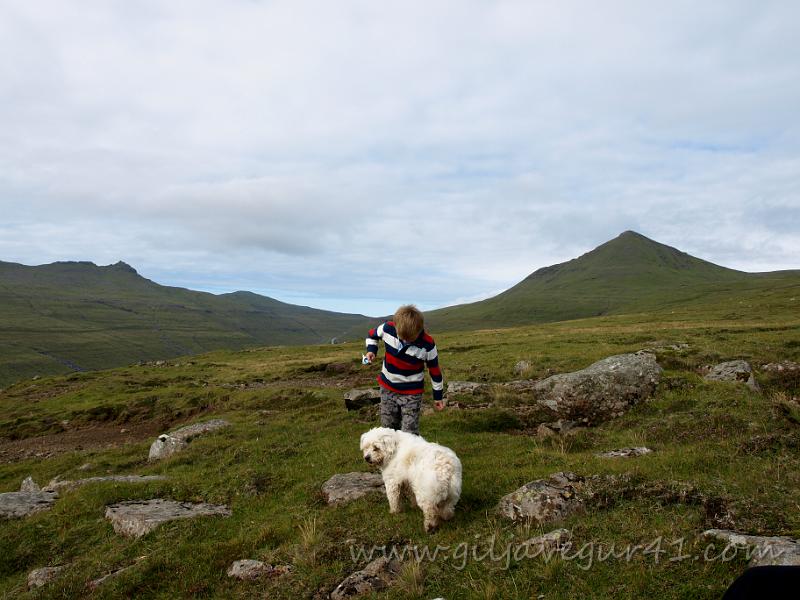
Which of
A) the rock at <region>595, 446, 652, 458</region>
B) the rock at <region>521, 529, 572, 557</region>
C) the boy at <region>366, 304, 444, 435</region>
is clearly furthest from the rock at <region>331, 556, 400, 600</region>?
the rock at <region>595, 446, 652, 458</region>

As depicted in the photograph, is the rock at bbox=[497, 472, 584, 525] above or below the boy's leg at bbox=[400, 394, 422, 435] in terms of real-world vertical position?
below

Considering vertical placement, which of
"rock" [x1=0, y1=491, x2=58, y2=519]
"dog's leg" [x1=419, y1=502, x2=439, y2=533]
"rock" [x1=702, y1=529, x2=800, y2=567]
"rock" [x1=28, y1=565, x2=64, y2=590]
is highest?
"rock" [x1=702, y1=529, x2=800, y2=567]

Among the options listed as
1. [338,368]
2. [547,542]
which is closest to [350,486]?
[547,542]

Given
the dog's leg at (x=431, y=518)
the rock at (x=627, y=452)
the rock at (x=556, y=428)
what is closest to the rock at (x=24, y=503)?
the dog's leg at (x=431, y=518)

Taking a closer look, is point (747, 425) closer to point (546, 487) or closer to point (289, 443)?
point (546, 487)

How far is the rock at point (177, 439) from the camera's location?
685 inches

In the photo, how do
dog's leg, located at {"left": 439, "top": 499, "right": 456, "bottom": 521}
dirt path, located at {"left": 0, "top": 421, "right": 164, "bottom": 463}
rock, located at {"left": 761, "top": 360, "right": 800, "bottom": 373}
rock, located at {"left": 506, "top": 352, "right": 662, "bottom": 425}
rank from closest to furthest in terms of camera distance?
dog's leg, located at {"left": 439, "top": 499, "right": 456, "bottom": 521}, rock, located at {"left": 506, "top": 352, "right": 662, "bottom": 425}, rock, located at {"left": 761, "top": 360, "right": 800, "bottom": 373}, dirt path, located at {"left": 0, "top": 421, "right": 164, "bottom": 463}

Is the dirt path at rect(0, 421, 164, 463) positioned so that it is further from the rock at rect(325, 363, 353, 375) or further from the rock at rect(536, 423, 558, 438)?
the rock at rect(536, 423, 558, 438)

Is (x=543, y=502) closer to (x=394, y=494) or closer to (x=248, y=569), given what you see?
(x=394, y=494)

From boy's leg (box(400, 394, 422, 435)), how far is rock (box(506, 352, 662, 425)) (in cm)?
806

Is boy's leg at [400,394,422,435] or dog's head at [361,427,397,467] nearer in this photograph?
dog's head at [361,427,397,467]

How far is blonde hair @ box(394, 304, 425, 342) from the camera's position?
966cm

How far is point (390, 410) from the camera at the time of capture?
10.8 metres

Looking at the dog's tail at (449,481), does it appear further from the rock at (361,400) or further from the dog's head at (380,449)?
the rock at (361,400)
